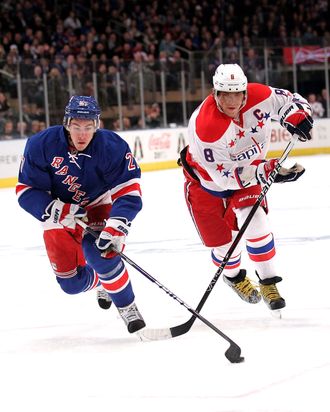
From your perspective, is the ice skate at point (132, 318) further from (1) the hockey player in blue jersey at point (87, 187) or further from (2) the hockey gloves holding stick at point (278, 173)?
(2) the hockey gloves holding stick at point (278, 173)

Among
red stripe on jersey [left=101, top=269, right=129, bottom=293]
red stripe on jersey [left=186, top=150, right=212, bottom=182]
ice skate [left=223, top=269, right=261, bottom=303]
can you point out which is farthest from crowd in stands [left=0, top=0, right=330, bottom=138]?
red stripe on jersey [left=101, top=269, right=129, bottom=293]

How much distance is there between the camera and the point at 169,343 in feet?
11.7

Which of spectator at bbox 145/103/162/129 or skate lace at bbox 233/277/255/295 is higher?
skate lace at bbox 233/277/255/295

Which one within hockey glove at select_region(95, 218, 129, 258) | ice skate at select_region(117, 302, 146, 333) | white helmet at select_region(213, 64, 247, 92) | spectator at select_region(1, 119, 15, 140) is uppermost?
white helmet at select_region(213, 64, 247, 92)

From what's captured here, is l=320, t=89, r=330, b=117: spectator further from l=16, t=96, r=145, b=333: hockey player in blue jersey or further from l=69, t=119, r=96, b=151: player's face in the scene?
l=69, t=119, r=96, b=151: player's face

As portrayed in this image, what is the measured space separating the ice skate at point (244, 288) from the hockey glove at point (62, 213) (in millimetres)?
925

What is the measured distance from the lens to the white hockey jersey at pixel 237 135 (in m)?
4.00

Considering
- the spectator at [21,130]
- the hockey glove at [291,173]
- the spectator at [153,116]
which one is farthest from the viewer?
the spectator at [153,116]

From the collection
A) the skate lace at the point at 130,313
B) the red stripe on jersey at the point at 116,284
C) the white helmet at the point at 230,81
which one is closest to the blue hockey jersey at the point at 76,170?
the red stripe on jersey at the point at 116,284

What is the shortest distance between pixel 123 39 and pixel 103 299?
10.9 meters

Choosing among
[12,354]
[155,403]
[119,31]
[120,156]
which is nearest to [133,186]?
[120,156]

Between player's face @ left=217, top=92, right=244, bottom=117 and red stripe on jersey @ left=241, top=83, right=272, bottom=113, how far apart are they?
0.13 meters

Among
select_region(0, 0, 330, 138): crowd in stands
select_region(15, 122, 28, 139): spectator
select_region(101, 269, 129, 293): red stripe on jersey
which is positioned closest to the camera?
select_region(101, 269, 129, 293): red stripe on jersey

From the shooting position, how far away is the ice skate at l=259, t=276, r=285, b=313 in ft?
13.0
